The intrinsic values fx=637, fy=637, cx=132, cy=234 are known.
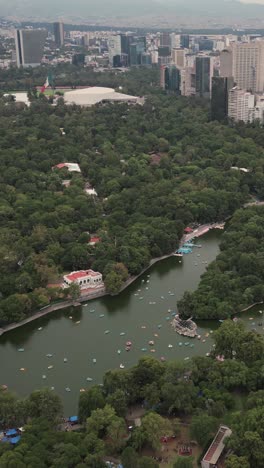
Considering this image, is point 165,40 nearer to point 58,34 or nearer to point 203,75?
point 58,34

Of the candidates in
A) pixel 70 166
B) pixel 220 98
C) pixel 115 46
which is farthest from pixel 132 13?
pixel 70 166

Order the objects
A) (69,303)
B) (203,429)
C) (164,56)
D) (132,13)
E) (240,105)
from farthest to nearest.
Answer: (132,13), (164,56), (240,105), (69,303), (203,429)

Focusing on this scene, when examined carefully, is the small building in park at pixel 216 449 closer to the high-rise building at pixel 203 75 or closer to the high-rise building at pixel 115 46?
the high-rise building at pixel 203 75

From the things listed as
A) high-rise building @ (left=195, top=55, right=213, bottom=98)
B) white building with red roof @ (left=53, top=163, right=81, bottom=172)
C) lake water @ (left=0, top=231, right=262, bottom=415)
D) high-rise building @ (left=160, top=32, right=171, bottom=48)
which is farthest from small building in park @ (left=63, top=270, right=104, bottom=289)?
high-rise building @ (left=160, top=32, right=171, bottom=48)

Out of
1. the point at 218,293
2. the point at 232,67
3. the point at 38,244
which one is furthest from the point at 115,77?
the point at 218,293

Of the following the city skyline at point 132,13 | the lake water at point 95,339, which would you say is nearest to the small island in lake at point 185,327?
the lake water at point 95,339

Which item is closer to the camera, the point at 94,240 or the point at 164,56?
the point at 94,240
